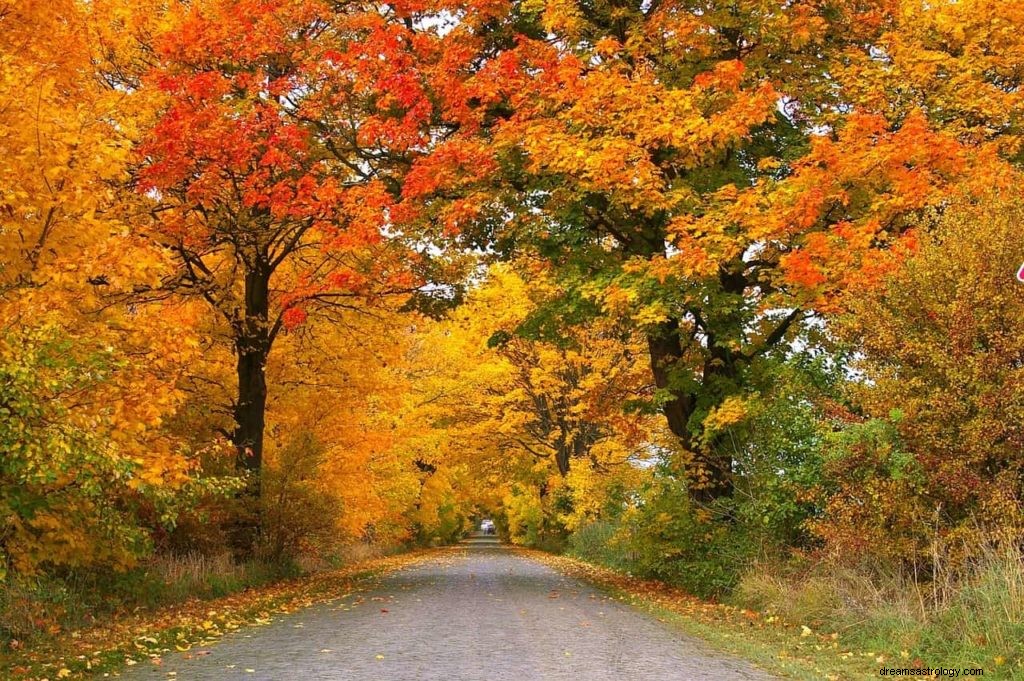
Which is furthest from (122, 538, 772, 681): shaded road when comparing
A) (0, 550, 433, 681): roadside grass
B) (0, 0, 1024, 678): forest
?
(0, 0, 1024, 678): forest

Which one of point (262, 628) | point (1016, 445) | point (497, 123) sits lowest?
point (262, 628)

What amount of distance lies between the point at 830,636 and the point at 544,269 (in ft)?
26.5

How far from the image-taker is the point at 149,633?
30.0 feet

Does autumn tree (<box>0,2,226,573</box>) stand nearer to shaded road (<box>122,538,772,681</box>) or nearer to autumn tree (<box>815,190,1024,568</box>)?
shaded road (<box>122,538,772,681</box>)

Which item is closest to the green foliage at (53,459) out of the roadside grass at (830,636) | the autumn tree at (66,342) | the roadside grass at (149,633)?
the autumn tree at (66,342)

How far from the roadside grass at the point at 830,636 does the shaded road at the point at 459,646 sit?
1.45ft

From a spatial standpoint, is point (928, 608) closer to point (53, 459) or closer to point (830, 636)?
point (830, 636)

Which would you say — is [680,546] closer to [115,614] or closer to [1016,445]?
[1016,445]

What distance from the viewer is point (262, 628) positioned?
1002 centimetres

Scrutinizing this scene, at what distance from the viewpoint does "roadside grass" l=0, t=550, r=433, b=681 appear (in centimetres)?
721

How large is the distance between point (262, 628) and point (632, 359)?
1719cm

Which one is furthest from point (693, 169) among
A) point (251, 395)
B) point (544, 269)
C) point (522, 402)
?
point (522, 402)

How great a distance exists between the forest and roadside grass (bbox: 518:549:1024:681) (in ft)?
0.24

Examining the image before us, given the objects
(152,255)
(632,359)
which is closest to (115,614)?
(152,255)
